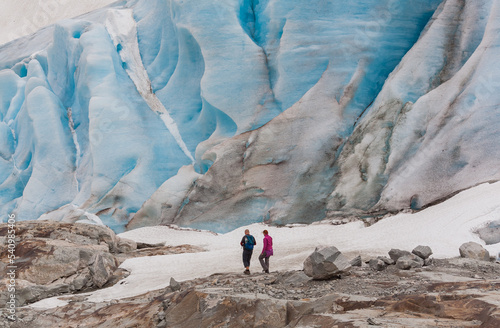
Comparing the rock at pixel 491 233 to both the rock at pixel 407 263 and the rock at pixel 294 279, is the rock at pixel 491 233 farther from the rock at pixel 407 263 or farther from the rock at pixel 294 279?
the rock at pixel 294 279

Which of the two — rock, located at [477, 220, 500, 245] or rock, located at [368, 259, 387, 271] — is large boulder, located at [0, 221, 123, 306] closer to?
rock, located at [368, 259, 387, 271]

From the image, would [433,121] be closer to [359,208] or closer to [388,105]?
[388,105]

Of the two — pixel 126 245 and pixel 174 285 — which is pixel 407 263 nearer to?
pixel 174 285

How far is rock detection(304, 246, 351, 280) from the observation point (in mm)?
6656

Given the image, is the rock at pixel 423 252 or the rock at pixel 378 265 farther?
the rock at pixel 423 252

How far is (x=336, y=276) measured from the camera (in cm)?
676

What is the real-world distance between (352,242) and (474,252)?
274 cm

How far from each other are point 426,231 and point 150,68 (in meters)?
15.8

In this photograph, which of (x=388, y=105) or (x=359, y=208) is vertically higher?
(x=388, y=105)

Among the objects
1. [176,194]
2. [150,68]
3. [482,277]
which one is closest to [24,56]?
[150,68]

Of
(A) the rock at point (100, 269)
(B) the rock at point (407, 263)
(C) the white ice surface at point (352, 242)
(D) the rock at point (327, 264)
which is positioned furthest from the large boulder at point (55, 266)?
(B) the rock at point (407, 263)

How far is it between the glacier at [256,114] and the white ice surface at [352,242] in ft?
4.00

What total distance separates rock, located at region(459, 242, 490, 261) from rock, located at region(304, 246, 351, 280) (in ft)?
6.95

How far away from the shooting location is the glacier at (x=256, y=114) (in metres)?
13.1
